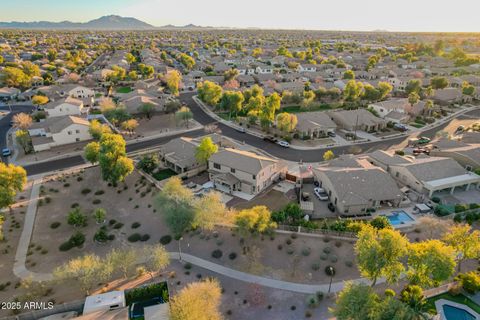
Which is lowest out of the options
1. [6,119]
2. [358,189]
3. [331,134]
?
[6,119]

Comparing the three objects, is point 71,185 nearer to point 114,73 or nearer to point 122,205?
point 122,205

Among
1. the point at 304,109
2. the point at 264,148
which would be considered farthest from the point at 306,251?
the point at 304,109

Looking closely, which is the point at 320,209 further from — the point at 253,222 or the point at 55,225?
the point at 55,225

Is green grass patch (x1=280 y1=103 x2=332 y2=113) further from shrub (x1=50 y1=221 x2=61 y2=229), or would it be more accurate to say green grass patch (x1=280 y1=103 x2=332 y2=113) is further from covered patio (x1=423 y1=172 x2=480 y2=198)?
shrub (x1=50 y1=221 x2=61 y2=229)

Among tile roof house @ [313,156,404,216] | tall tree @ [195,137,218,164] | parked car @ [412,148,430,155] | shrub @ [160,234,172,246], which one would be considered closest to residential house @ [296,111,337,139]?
parked car @ [412,148,430,155]

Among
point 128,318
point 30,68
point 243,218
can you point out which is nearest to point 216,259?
point 243,218

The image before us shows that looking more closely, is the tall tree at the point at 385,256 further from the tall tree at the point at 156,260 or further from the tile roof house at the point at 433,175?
the tile roof house at the point at 433,175

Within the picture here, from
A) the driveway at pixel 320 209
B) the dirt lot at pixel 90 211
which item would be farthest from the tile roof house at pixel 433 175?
the dirt lot at pixel 90 211
